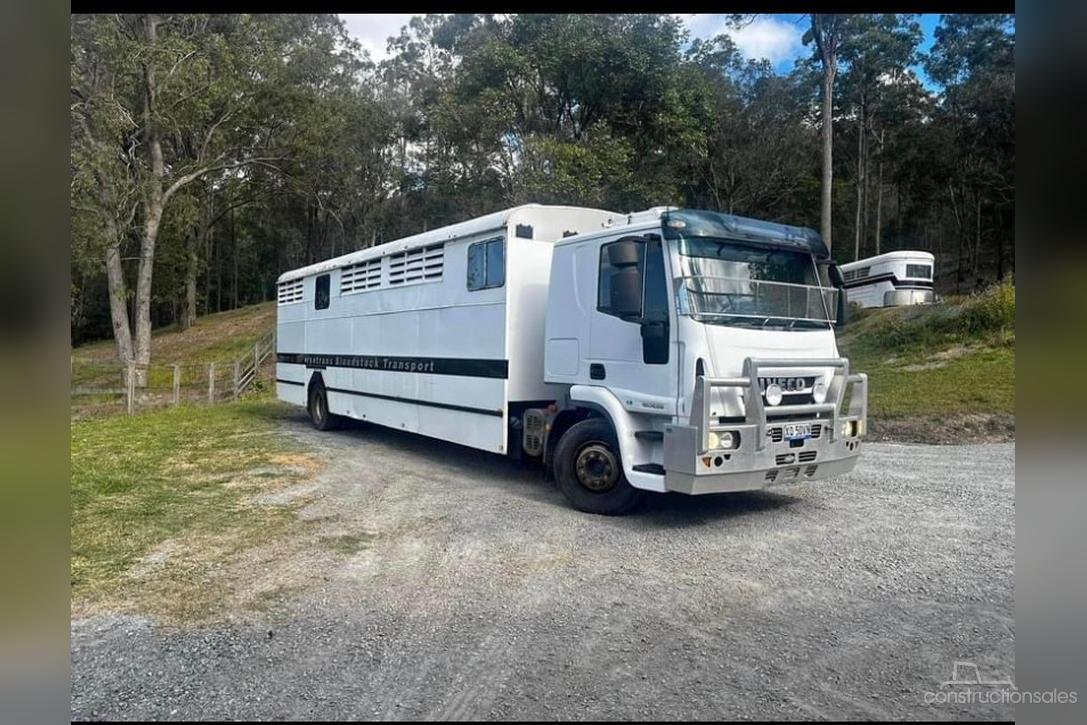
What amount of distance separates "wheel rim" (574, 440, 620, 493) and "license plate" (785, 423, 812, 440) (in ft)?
4.52

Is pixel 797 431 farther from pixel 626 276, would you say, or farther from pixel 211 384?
pixel 211 384

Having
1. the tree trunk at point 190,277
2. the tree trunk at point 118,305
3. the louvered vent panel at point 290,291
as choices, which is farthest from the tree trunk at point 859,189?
the tree trunk at point 190,277

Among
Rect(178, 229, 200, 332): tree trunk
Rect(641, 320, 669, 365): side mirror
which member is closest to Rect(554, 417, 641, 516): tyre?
Rect(641, 320, 669, 365): side mirror

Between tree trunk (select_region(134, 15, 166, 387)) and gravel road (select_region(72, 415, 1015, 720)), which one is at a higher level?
tree trunk (select_region(134, 15, 166, 387))

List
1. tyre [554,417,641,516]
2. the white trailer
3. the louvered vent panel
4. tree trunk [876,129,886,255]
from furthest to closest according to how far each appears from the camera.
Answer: the white trailer
tree trunk [876,129,886,255]
the louvered vent panel
tyre [554,417,641,516]

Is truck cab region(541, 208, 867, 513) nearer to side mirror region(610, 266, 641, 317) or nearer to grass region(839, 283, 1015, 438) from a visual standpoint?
side mirror region(610, 266, 641, 317)

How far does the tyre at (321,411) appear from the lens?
10578 millimetres

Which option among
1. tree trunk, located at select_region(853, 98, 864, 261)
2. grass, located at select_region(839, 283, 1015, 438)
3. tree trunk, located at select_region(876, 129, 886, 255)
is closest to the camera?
grass, located at select_region(839, 283, 1015, 438)

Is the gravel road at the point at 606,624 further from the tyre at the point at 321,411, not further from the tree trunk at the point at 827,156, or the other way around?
the tree trunk at the point at 827,156

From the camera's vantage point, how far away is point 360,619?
11.7 ft

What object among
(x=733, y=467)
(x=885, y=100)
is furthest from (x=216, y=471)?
(x=885, y=100)

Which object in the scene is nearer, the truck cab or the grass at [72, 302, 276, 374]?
the truck cab

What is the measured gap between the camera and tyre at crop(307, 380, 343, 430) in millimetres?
10578

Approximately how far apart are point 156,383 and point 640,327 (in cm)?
1452
